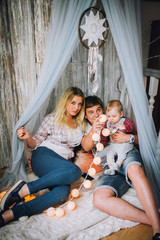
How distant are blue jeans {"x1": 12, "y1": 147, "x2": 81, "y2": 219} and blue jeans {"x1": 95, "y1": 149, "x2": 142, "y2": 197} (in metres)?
0.24

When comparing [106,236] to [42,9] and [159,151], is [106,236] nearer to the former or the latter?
[159,151]

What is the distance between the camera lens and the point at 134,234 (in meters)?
1.38

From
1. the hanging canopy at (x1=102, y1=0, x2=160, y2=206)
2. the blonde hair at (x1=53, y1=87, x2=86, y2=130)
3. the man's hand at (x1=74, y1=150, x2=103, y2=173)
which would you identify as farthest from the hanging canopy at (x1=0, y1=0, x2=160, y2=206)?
the man's hand at (x1=74, y1=150, x2=103, y2=173)

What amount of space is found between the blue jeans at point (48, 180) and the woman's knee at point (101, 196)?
237mm

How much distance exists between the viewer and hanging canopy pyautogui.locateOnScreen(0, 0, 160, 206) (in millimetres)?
1480

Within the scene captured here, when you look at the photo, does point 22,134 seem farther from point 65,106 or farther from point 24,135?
point 65,106

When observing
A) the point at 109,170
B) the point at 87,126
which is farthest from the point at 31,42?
the point at 109,170

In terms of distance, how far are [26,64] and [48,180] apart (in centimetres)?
123

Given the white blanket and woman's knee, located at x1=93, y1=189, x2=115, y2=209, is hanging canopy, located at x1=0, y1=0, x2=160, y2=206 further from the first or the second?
the white blanket

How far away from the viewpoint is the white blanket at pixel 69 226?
4.42 ft

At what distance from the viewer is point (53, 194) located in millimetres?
1535

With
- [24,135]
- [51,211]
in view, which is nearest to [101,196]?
[51,211]

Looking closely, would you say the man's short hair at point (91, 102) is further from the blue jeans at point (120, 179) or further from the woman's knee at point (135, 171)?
the woman's knee at point (135, 171)

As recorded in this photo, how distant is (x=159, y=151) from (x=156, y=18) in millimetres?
1967
